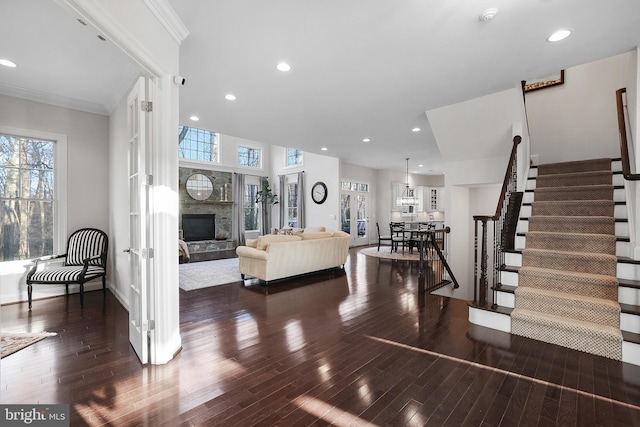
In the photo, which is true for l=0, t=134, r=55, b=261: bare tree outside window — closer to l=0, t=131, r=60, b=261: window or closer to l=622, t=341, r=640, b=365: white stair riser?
l=0, t=131, r=60, b=261: window

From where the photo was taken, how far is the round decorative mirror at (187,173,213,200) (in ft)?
30.2

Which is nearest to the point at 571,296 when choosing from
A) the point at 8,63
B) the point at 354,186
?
the point at 8,63

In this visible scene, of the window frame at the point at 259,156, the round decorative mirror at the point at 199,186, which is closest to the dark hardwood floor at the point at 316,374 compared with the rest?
the round decorative mirror at the point at 199,186

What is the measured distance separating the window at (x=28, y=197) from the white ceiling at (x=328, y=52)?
0.74 metres

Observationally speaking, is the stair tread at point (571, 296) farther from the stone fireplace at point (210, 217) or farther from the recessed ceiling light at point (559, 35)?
the stone fireplace at point (210, 217)

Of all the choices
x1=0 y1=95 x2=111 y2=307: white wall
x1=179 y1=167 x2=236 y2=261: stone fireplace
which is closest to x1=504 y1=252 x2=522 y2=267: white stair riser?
x1=0 y1=95 x2=111 y2=307: white wall

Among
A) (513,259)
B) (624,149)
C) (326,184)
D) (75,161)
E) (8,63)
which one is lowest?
(513,259)

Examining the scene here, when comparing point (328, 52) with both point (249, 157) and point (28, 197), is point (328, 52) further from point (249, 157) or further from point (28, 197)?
point (249, 157)

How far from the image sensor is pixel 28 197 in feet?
13.4

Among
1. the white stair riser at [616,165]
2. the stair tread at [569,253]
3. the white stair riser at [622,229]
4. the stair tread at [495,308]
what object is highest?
the white stair riser at [616,165]

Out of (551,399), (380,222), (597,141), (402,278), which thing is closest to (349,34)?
(551,399)

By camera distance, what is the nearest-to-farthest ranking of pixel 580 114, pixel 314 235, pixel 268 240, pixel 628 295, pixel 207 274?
pixel 628 295 < pixel 268 240 < pixel 580 114 < pixel 314 235 < pixel 207 274

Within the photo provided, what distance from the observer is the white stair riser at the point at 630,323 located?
2.51 m

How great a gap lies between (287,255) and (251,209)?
621 cm
